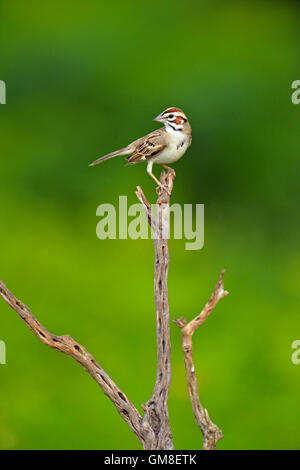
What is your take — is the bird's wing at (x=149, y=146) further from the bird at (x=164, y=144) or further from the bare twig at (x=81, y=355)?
the bare twig at (x=81, y=355)

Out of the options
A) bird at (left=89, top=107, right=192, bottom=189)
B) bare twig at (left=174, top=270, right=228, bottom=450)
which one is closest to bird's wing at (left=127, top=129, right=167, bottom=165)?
bird at (left=89, top=107, right=192, bottom=189)

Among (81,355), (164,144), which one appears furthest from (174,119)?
(81,355)

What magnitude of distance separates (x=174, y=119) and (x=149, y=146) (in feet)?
0.33

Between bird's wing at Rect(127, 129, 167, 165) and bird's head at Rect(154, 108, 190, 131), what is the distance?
0.10 ft

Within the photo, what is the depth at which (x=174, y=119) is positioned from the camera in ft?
4.74

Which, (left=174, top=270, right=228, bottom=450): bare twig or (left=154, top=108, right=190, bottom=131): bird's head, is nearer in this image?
(left=174, top=270, right=228, bottom=450): bare twig

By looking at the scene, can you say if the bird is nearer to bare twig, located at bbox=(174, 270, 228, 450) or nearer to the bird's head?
the bird's head

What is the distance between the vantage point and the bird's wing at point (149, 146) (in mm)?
1496

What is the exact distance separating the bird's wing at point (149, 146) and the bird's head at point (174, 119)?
3 centimetres

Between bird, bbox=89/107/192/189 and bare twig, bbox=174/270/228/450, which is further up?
bird, bbox=89/107/192/189

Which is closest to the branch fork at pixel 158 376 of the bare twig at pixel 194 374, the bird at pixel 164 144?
the bare twig at pixel 194 374

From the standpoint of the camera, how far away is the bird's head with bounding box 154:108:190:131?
141 cm

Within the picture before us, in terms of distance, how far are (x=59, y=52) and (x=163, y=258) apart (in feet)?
9.82
